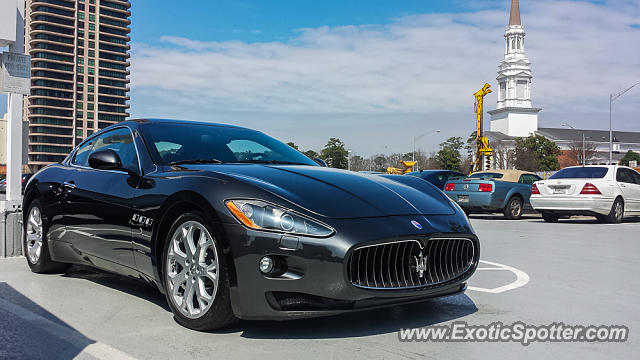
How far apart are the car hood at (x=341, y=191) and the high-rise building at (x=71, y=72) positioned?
424ft

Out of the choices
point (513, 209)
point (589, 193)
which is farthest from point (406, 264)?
point (513, 209)

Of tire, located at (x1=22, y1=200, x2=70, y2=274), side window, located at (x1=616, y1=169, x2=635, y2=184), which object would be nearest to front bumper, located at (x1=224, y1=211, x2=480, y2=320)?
tire, located at (x1=22, y1=200, x2=70, y2=274)

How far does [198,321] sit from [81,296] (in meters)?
1.67

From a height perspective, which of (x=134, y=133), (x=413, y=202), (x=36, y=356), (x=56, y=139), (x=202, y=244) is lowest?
(x=36, y=356)

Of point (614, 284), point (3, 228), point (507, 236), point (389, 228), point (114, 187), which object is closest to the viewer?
point (389, 228)

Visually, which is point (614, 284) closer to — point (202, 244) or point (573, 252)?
point (573, 252)

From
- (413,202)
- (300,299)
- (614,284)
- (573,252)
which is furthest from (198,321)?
(573,252)

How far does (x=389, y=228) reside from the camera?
3508 millimetres

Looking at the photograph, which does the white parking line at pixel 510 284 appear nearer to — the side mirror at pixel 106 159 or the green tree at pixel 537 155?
the side mirror at pixel 106 159

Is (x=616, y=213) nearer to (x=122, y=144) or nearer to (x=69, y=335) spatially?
(x=122, y=144)

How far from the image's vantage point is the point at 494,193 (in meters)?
15.4

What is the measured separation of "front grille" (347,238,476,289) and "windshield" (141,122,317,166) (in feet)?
5.31

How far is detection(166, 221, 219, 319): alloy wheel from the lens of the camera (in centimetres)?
358

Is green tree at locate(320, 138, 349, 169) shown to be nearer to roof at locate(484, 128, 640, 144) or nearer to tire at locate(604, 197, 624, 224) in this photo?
tire at locate(604, 197, 624, 224)
